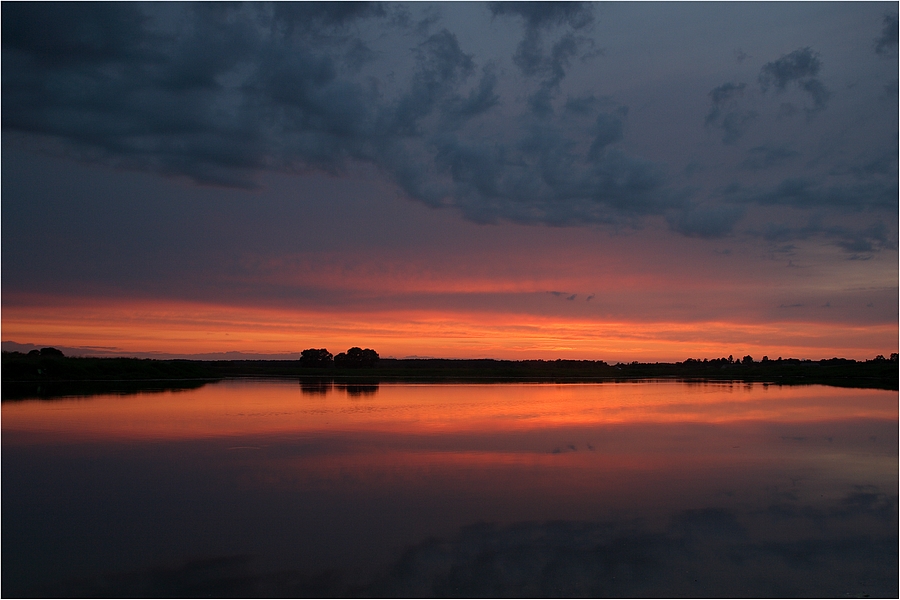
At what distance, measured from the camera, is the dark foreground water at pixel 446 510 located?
9141 mm

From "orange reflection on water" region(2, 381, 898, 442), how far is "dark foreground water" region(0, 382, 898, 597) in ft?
1.33

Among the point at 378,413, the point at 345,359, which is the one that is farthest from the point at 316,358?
the point at 378,413

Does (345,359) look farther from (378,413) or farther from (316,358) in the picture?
(378,413)

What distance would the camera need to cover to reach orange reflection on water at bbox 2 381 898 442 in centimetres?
2402

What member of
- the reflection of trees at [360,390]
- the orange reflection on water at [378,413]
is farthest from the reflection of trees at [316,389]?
the orange reflection on water at [378,413]

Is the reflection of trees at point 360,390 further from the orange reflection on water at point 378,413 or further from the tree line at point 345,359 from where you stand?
A: the tree line at point 345,359

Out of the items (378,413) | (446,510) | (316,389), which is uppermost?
(446,510)

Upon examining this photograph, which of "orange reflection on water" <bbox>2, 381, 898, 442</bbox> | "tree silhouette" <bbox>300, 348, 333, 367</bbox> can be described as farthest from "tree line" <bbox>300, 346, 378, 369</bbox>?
"orange reflection on water" <bbox>2, 381, 898, 442</bbox>

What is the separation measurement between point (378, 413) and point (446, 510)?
59.1 ft

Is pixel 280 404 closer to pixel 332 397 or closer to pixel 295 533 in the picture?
pixel 332 397

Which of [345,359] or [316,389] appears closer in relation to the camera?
[316,389]

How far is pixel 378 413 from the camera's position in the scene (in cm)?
3012

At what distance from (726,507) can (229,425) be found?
1861 cm

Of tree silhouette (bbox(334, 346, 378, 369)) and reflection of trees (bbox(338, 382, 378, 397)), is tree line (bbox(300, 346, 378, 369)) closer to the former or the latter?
tree silhouette (bbox(334, 346, 378, 369))
